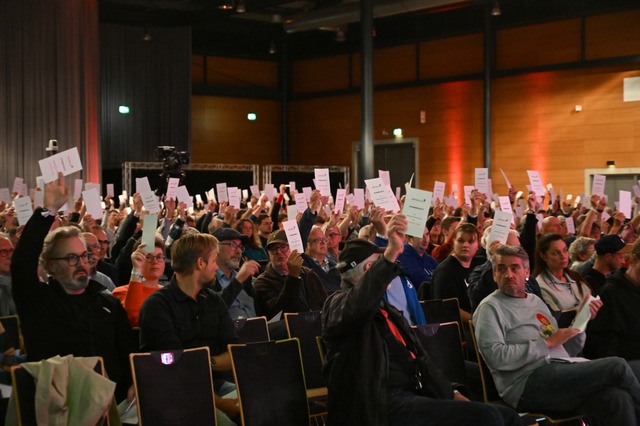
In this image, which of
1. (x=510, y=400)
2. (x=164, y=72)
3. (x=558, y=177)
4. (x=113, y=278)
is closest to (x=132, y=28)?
(x=164, y=72)

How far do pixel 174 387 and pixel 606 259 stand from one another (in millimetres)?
3698

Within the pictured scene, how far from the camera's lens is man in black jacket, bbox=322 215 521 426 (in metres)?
4.12

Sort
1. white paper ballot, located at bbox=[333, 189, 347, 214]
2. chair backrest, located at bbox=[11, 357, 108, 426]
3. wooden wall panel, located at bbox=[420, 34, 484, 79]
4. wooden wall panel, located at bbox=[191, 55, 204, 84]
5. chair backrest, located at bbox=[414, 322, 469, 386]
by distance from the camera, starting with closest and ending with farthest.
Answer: chair backrest, located at bbox=[11, 357, 108, 426] → chair backrest, located at bbox=[414, 322, 469, 386] → white paper ballot, located at bbox=[333, 189, 347, 214] → wooden wall panel, located at bbox=[420, 34, 484, 79] → wooden wall panel, located at bbox=[191, 55, 204, 84]

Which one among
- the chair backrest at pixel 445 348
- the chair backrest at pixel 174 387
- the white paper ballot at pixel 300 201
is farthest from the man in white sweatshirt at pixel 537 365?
the white paper ballot at pixel 300 201

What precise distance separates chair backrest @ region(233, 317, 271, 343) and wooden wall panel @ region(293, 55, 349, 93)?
17.7m

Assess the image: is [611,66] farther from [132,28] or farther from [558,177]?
[132,28]

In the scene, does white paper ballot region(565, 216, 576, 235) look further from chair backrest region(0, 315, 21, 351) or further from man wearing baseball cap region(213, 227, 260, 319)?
chair backrest region(0, 315, 21, 351)

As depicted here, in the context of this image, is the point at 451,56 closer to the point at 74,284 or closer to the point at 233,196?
the point at 233,196

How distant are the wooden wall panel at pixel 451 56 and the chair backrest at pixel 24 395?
1733cm

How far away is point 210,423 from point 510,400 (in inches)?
67.3

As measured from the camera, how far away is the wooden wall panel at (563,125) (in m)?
18.2

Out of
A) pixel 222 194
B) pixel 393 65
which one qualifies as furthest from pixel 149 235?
pixel 393 65

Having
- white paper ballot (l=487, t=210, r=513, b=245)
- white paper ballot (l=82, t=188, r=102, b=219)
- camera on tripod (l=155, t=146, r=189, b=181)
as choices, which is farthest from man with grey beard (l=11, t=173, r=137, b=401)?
camera on tripod (l=155, t=146, r=189, b=181)

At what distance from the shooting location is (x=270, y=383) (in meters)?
4.58
